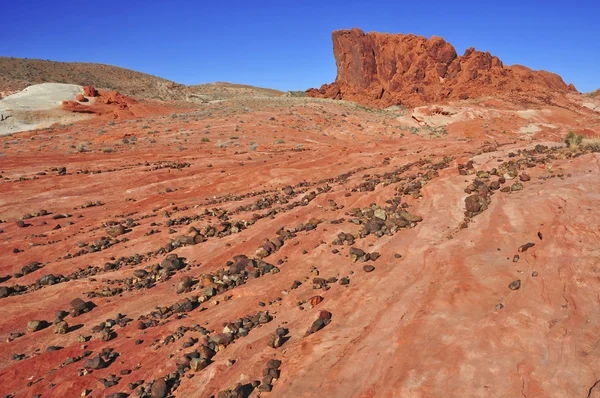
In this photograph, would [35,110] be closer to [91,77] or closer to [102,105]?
[102,105]

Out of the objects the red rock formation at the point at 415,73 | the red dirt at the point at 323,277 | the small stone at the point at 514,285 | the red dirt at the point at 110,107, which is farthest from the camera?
the red rock formation at the point at 415,73

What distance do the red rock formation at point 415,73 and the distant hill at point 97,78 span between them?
18547 mm

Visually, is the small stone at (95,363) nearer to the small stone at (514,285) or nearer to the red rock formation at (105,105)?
the small stone at (514,285)

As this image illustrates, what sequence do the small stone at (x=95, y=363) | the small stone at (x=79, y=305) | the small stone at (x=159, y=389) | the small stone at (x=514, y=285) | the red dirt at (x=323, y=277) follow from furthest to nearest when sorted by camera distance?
the small stone at (x=79, y=305) → the small stone at (x=514, y=285) → the small stone at (x=95, y=363) → the small stone at (x=159, y=389) → the red dirt at (x=323, y=277)

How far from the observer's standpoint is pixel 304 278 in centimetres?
707

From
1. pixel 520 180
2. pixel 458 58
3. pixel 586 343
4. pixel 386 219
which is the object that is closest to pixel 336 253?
pixel 386 219

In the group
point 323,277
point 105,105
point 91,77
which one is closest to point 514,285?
point 323,277

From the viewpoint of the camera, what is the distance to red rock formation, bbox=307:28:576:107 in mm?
42906

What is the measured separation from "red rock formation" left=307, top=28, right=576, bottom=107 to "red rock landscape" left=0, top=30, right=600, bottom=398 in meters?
31.7

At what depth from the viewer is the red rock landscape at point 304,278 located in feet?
14.9

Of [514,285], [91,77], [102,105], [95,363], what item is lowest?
[95,363]

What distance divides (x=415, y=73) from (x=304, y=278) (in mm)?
43976

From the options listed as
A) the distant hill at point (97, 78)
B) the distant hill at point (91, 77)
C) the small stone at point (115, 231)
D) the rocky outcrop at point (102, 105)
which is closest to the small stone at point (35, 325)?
the small stone at point (115, 231)

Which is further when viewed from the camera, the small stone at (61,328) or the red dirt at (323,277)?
the small stone at (61,328)
